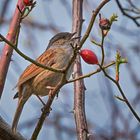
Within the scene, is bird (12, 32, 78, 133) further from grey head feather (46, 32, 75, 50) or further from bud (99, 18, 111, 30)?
bud (99, 18, 111, 30)

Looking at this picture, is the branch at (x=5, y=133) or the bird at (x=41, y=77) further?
the bird at (x=41, y=77)

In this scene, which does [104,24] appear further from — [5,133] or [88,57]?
[5,133]

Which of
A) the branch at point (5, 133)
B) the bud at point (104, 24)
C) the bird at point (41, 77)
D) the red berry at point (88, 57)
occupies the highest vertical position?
the bud at point (104, 24)

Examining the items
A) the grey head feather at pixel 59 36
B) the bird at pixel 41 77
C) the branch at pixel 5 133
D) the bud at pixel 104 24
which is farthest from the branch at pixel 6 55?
the grey head feather at pixel 59 36

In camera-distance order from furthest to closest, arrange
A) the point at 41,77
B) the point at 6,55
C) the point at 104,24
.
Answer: the point at 41,77, the point at 6,55, the point at 104,24

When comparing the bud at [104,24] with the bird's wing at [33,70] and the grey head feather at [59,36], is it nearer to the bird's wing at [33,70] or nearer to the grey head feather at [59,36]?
the bird's wing at [33,70]

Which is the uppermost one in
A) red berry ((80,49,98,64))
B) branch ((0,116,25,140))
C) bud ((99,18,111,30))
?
bud ((99,18,111,30))

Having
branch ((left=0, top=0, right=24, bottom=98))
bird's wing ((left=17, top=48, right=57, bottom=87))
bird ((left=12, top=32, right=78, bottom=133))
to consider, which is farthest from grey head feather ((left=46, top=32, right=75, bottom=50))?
branch ((left=0, top=0, right=24, bottom=98))

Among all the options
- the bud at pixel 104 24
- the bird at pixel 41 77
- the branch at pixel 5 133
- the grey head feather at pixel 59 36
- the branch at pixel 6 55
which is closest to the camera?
the bud at pixel 104 24

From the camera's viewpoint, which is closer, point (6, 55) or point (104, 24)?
point (104, 24)

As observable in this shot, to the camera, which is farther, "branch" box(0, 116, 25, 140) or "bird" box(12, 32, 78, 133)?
"bird" box(12, 32, 78, 133)

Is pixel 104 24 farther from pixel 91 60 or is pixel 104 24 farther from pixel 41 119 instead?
pixel 41 119

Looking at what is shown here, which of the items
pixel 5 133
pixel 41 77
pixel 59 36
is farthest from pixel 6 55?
pixel 59 36

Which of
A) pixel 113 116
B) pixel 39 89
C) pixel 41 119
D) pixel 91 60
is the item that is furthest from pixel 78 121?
pixel 113 116
